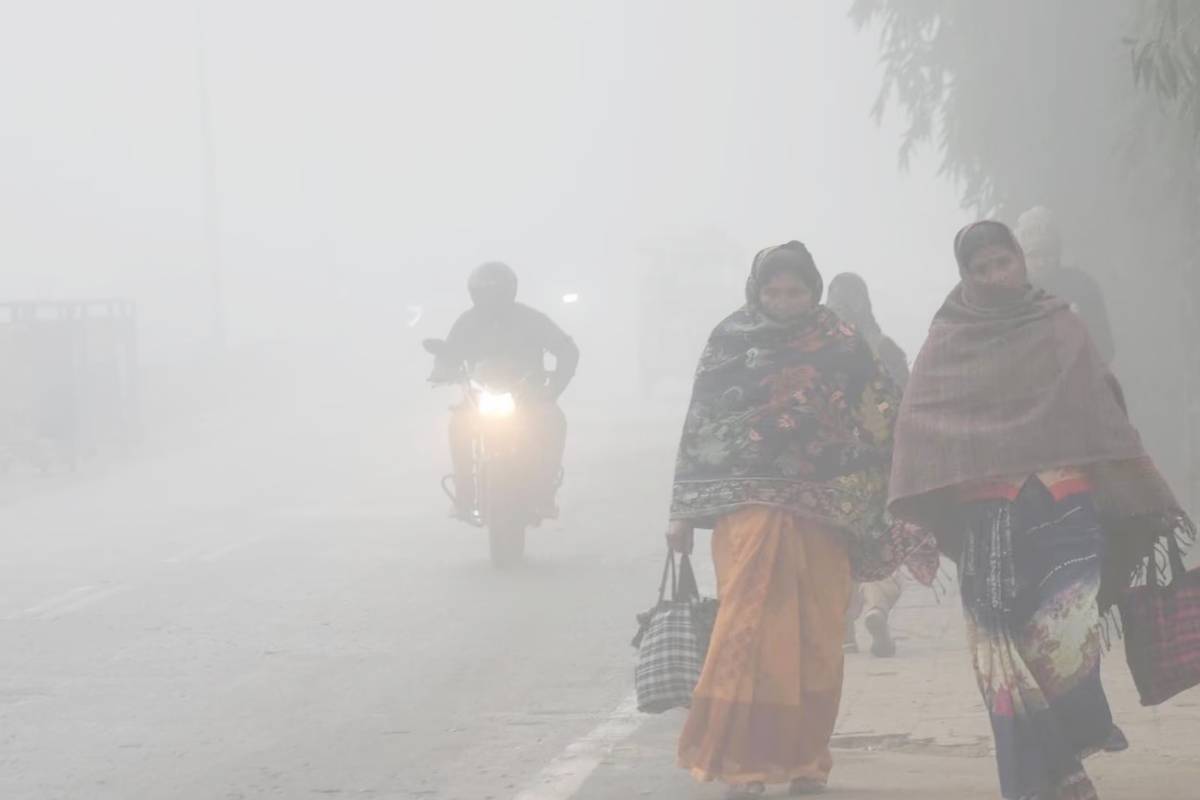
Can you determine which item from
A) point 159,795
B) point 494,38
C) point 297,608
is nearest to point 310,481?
point 297,608

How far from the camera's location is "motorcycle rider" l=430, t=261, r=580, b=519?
13.9m

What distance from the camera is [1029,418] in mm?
6270

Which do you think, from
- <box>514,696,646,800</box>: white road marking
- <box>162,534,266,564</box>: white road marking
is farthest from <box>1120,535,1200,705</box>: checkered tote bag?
<box>162,534,266,564</box>: white road marking

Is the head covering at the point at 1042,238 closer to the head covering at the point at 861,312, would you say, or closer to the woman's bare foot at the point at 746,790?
the head covering at the point at 861,312

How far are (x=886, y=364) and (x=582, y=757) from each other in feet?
9.86

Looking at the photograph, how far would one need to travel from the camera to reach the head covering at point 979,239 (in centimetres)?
640

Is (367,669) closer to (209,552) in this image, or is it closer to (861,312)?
(861,312)

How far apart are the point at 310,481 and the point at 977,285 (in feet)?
50.9

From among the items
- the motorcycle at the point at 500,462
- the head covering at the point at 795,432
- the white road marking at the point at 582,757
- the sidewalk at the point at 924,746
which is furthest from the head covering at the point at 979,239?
the motorcycle at the point at 500,462

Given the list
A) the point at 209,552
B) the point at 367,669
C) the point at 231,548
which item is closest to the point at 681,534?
the point at 367,669

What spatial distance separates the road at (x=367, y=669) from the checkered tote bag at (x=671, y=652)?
0.38m

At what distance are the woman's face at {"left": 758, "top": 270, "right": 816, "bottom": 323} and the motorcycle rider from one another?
21.9 ft

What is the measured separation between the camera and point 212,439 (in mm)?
28766

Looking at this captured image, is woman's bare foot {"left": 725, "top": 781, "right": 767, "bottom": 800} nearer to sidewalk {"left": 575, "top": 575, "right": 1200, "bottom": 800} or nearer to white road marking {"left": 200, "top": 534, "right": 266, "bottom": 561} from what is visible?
sidewalk {"left": 575, "top": 575, "right": 1200, "bottom": 800}
